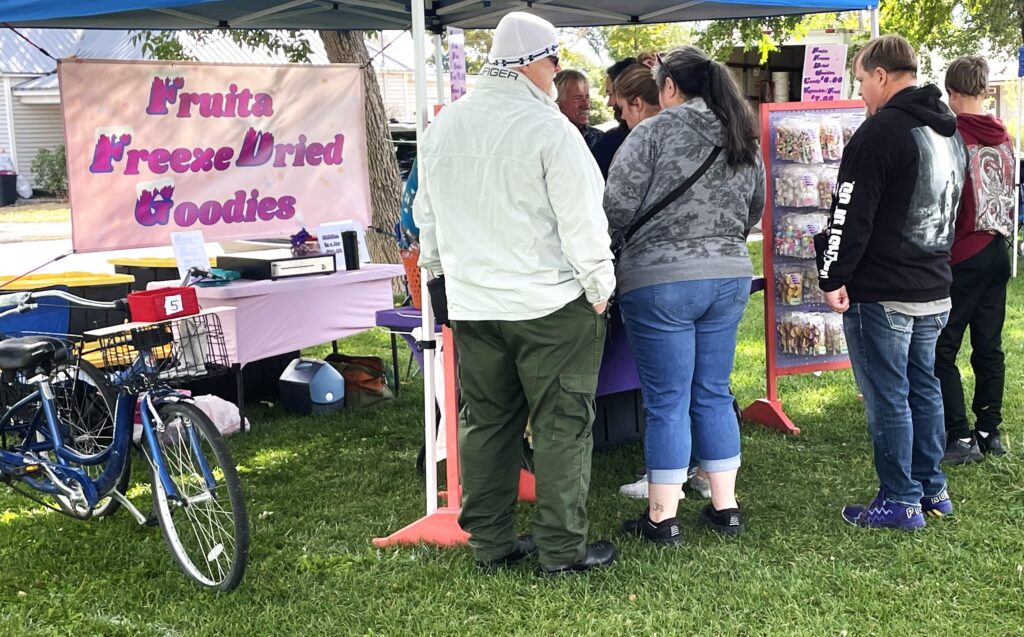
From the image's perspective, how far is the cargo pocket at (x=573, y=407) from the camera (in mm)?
3312

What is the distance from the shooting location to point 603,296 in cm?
323

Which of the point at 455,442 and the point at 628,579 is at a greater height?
the point at 455,442

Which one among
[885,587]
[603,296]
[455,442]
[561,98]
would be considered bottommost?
[885,587]

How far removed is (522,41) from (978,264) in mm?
2390

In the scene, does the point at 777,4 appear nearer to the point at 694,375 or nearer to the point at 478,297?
the point at 694,375

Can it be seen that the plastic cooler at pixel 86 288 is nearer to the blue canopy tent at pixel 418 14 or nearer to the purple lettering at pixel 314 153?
the purple lettering at pixel 314 153

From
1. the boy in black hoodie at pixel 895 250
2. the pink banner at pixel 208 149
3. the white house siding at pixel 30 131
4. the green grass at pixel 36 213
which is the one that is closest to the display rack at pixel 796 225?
the boy in black hoodie at pixel 895 250

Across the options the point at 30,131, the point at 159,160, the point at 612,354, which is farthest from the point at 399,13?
the point at 30,131

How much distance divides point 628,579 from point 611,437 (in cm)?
154

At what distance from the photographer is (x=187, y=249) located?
5.18 meters

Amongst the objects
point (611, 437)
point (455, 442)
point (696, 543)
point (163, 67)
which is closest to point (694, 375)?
point (696, 543)

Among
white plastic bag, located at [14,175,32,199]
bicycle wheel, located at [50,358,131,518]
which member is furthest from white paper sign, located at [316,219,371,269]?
white plastic bag, located at [14,175,32,199]

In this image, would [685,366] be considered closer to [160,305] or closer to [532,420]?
[532,420]

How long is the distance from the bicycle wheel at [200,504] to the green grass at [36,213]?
18144mm
